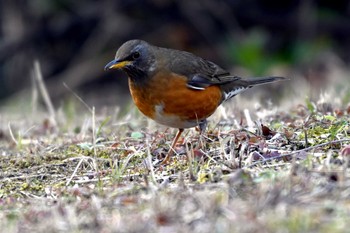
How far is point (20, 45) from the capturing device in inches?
523

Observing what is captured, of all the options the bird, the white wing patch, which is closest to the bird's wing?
the bird

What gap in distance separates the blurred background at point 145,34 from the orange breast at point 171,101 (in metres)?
6.18

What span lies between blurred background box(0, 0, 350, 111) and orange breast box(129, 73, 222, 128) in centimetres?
618

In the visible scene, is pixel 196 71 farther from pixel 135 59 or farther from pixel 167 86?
pixel 135 59

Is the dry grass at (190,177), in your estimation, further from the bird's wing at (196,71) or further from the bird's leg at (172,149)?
the bird's wing at (196,71)

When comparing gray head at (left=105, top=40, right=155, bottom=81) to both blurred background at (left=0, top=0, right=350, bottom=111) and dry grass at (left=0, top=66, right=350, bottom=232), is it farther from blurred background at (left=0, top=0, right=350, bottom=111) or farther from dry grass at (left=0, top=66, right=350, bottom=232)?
blurred background at (left=0, top=0, right=350, bottom=111)

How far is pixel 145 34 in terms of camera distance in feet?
45.3

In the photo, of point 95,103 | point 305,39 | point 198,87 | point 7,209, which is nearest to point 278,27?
point 305,39

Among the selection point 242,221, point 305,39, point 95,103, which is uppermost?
point 305,39

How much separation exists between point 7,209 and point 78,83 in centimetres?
851

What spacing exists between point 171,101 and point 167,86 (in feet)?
0.50

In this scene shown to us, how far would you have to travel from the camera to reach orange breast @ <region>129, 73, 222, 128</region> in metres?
6.36

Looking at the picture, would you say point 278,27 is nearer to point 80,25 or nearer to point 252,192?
point 80,25

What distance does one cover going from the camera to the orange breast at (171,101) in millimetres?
6359
